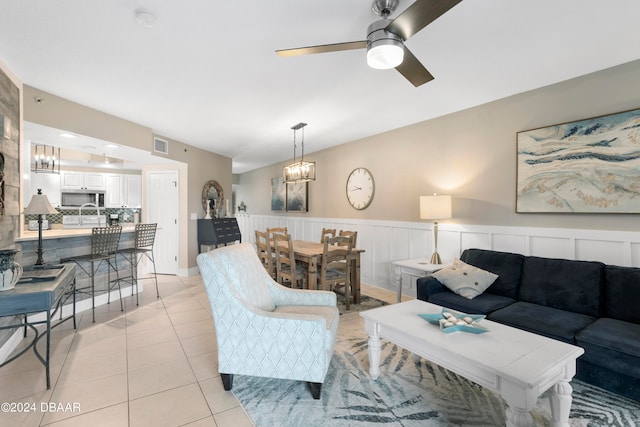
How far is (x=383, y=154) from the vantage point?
4785mm

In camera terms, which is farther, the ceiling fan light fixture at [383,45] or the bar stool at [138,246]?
the bar stool at [138,246]

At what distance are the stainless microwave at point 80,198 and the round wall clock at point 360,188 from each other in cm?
549

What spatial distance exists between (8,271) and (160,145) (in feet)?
10.7

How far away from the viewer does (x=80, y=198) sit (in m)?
6.39

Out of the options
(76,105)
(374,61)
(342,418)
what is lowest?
(342,418)

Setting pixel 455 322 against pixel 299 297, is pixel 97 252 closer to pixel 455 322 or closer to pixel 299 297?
pixel 299 297

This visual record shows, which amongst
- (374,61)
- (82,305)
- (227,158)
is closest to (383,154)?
(374,61)

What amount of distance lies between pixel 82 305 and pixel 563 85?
5.86 m

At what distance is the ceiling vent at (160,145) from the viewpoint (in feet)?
15.6

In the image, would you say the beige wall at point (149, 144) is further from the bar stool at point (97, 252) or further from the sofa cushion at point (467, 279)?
the sofa cushion at point (467, 279)

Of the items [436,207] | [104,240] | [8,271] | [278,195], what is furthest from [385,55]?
[278,195]

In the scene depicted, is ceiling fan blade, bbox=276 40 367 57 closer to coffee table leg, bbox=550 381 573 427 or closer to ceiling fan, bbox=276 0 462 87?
ceiling fan, bbox=276 0 462 87

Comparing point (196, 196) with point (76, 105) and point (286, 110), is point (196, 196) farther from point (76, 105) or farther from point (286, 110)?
point (286, 110)

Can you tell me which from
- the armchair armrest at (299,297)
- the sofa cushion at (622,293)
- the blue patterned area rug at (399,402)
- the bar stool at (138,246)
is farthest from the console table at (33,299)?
the sofa cushion at (622,293)
